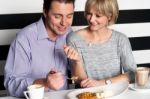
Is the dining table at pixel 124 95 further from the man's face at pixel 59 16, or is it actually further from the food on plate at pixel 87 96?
the man's face at pixel 59 16

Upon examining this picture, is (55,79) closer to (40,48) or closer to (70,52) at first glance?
(70,52)

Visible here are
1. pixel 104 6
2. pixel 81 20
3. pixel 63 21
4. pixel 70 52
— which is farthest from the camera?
pixel 81 20

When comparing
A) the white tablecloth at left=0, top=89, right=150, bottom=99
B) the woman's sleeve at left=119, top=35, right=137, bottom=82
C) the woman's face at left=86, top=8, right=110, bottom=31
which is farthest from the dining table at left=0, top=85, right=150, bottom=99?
the woman's face at left=86, top=8, right=110, bottom=31

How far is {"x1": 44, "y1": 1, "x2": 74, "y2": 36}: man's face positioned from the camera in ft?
5.11

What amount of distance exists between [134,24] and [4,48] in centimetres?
108

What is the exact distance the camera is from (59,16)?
1.58 m

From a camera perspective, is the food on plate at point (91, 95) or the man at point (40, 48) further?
the man at point (40, 48)

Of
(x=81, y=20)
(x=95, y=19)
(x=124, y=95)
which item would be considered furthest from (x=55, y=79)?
(x=81, y=20)

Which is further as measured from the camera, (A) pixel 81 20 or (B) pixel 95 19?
(A) pixel 81 20

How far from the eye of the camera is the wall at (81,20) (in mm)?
2043

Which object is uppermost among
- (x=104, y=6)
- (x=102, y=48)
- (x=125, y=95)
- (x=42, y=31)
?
(x=104, y=6)

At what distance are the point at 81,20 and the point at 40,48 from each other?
70 centimetres

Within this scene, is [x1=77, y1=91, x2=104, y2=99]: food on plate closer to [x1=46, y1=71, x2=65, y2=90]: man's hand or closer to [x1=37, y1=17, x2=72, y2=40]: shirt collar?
[x1=46, y1=71, x2=65, y2=90]: man's hand

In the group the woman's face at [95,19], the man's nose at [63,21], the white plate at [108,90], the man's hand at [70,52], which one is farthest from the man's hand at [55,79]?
the woman's face at [95,19]
